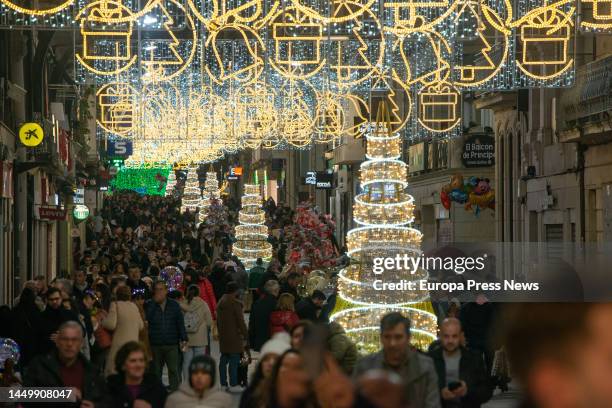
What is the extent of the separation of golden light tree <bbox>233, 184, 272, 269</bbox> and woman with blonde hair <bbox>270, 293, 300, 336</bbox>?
23.9 metres

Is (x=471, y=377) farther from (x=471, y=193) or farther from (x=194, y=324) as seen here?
(x=471, y=193)

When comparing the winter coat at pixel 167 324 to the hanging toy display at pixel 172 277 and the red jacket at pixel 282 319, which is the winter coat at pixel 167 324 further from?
the hanging toy display at pixel 172 277

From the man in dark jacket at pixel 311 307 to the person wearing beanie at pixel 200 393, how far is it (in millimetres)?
8330

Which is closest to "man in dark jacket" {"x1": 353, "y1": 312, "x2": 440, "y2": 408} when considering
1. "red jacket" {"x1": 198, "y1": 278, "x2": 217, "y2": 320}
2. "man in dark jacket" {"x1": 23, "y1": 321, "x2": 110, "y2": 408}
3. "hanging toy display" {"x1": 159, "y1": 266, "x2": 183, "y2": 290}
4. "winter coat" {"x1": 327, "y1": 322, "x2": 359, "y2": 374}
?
"man in dark jacket" {"x1": 23, "y1": 321, "x2": 110, "y2": 408}

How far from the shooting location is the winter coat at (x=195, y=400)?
7.42 m

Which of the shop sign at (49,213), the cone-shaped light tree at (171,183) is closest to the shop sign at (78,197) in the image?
the shop sign at (49,213)

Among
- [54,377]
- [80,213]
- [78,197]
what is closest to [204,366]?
[54,377]

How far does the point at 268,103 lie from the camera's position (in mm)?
30922

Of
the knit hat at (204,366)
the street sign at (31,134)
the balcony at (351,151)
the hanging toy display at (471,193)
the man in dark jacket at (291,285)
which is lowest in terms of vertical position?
the man in dark jacket at (291,285)

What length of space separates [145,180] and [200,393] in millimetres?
132412

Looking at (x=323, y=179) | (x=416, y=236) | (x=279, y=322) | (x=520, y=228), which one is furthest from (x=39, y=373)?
(x=323, y=179)

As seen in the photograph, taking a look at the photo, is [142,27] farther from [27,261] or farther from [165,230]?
[165,230]

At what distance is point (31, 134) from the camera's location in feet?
94.8

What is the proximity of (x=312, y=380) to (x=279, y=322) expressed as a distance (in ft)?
47.8
